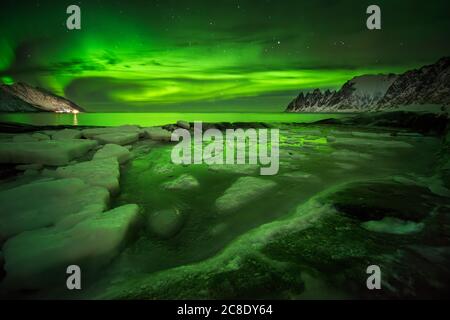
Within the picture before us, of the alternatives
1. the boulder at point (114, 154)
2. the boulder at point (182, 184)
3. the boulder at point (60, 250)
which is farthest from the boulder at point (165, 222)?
the boulder at point (114, 154)

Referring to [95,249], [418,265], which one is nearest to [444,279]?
[418,265]

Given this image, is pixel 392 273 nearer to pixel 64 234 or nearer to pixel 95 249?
pixel 95 249

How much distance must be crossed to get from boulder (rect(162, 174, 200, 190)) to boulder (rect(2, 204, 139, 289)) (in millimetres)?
1934

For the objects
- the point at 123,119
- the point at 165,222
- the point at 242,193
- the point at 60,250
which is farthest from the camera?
the point at 123,119

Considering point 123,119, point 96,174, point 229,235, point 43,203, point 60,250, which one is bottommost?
point 229,235

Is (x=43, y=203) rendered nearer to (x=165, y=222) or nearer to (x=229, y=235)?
(x=165, y=222)

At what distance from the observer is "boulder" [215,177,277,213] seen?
382cm

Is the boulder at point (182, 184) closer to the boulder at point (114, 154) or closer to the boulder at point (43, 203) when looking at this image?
the boulder at point (43, 203)

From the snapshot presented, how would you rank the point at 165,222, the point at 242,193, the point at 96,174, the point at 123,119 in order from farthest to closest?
the point at 123,119, the point at 96,174, the point at 242,193, the point at 165,222

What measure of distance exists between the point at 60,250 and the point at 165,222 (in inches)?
47.8

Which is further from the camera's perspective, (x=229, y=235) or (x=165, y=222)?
(x=165, y=222)

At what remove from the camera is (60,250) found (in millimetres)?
2250

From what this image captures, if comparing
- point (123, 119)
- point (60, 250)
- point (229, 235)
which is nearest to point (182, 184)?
point (229, 235)

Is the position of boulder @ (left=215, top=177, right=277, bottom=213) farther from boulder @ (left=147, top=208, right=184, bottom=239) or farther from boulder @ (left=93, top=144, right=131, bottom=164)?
boulder @ (left=93, top=144, right=131, bottom=164)
